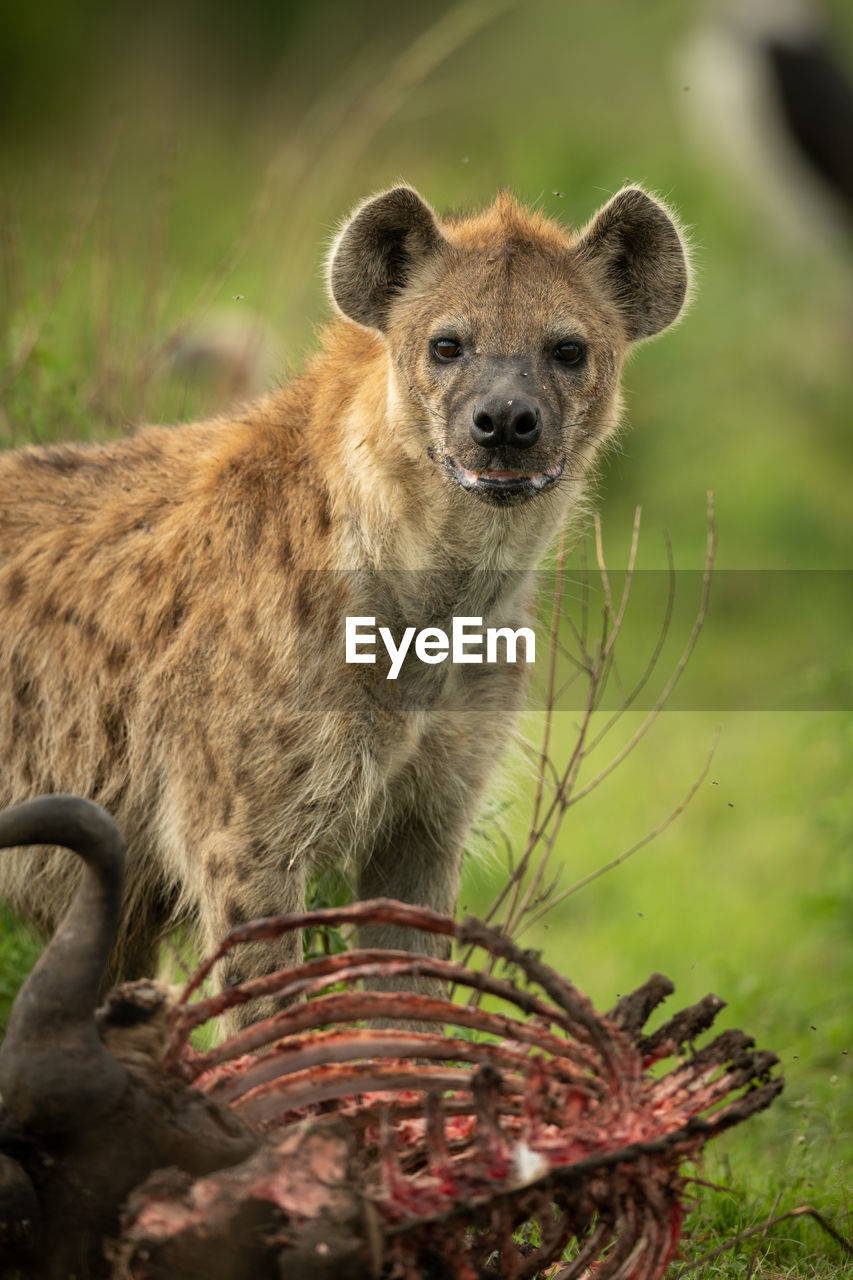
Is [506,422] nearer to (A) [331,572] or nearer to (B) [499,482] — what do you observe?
(B) [499,482]

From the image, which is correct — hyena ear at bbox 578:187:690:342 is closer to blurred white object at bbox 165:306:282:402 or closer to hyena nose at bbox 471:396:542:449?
hyena nose at bbox 471:396:542:449

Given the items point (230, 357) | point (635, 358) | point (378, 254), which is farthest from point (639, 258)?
point (635, 358)

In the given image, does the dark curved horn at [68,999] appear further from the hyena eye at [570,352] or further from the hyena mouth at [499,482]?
the hyena eye at [570,352]

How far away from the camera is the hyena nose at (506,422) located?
2992 millimetres

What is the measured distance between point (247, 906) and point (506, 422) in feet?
3.02

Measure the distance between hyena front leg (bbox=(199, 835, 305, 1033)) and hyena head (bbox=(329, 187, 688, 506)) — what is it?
735 millimetres

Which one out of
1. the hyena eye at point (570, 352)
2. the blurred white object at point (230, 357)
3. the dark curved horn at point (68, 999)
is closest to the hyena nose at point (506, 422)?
the hyena eye at point (570, 352)

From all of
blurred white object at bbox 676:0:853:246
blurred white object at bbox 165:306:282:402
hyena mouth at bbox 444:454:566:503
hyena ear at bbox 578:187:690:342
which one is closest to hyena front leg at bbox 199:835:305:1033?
hyena mouth at bbox 444:454:566:503

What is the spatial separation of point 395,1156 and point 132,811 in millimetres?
1568

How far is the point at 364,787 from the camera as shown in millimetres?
3131

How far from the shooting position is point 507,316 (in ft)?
10.4

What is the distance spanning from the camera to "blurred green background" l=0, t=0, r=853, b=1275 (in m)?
4.65

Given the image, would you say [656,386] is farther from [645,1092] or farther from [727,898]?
[645,1092]

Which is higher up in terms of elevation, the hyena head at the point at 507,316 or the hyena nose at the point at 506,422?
the hyena head at the point at 507,316
